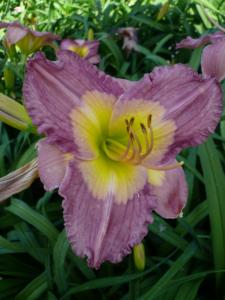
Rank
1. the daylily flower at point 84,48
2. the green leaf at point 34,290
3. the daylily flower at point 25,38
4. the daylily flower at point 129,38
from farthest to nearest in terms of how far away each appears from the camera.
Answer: the daylily flower at point 129,38
the daylily flower at point 84,48
the daylily flower at point 25,38
the green leaf at point 34,290

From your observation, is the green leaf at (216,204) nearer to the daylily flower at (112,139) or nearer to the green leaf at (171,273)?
the green leaf at (171,273)

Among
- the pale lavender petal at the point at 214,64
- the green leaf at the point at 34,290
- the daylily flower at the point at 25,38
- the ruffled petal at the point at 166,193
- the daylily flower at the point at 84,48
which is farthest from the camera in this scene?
the daylily flower at the point at 84,48

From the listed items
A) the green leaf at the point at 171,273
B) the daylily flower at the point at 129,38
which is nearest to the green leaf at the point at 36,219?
the green leaf at the point at 171,273

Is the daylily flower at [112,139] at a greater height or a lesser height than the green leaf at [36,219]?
greater

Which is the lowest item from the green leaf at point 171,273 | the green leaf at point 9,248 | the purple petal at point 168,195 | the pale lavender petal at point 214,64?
the green leaf at point 9,248

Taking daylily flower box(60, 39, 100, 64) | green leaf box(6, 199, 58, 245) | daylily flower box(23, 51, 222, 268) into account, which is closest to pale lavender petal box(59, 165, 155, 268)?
daylily flower box(23, 51, 222, 268)

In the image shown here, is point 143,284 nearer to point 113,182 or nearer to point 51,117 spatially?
point 113,182

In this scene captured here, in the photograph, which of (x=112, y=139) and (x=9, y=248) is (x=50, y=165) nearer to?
(x=112, y=139)

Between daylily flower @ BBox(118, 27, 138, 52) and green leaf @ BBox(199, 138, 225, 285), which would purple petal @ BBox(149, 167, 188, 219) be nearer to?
green leaf @ BBox(199, 138, 225, 285)

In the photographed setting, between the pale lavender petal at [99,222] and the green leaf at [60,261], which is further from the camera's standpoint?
the green leaf at [60,261]
